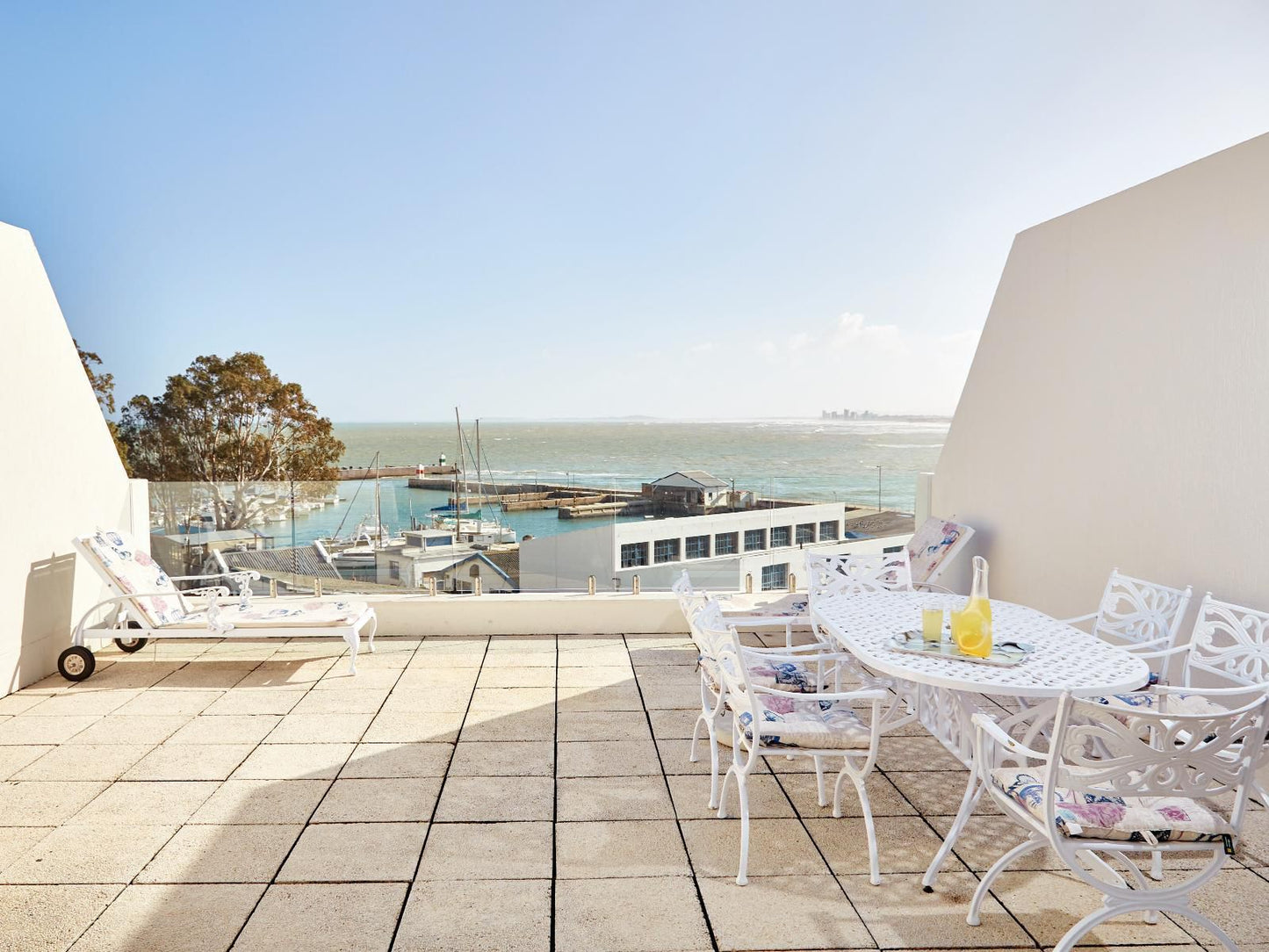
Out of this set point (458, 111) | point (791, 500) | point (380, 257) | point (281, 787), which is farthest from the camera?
point (380, 257)

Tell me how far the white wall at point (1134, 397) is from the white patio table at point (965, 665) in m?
0.98

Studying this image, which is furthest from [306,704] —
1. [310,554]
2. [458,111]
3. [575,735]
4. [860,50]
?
[458,111]

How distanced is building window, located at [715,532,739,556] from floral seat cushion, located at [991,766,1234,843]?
409 cm

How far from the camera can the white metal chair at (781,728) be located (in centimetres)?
237

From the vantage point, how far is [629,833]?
2.67 metres

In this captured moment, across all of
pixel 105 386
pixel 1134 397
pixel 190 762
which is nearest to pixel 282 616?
pixel 190 762

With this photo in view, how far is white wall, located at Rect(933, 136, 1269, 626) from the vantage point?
3275 mm

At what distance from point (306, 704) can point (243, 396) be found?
8.42 m

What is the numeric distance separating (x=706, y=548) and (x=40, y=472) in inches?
169

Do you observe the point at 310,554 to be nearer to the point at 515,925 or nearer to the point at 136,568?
the point at 136,568

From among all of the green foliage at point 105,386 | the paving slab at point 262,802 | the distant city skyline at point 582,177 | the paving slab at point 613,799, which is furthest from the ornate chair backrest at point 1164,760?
the green foliage at point 105,386


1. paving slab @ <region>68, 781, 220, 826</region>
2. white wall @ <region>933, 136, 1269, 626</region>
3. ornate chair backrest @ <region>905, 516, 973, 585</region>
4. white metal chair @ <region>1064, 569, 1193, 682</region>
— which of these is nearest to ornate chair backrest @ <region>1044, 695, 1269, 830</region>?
white metal chair @ <region>1064, 569, 1193, 682</region>

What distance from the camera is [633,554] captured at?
6000 mm

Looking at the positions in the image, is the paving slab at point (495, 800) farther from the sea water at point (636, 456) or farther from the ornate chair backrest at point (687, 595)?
the sea water at point (636, 456)
